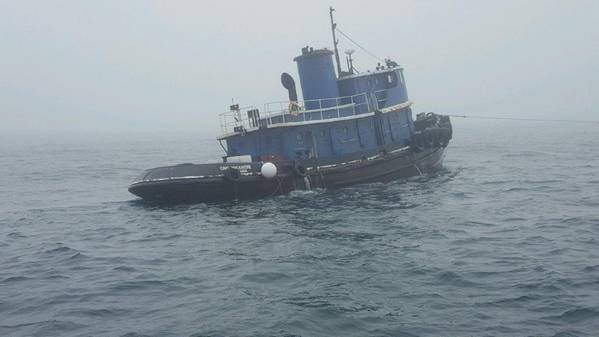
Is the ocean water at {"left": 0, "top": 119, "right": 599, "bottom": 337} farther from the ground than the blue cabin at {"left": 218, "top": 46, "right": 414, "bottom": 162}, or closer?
closer

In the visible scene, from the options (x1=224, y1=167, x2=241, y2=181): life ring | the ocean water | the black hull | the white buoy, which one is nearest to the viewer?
the ocean water

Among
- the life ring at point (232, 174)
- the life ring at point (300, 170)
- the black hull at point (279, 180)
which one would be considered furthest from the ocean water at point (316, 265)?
the life ring at point (232, 174)

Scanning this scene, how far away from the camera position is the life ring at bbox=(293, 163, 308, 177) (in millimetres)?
21125

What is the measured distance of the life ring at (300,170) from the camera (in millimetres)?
21125

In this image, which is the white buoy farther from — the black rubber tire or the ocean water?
the black rubber tire

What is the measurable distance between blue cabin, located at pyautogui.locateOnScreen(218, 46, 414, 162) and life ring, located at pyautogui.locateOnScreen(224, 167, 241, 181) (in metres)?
2.35

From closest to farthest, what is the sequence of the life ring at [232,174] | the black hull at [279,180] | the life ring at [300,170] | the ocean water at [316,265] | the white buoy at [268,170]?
the ocean water at [316,265] → the black hull at [279,180] → the life ring at [232,174] → the white buoy at [268,170] → the life ring at [300,170]

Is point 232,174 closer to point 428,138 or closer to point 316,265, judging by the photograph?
point 316,265

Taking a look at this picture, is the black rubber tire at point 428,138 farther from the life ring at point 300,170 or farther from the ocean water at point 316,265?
the life ring at point 300,170

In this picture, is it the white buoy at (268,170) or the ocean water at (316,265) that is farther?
the white buoy at (268,170)

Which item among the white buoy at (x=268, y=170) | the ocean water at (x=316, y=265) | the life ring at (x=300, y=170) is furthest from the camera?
the life ring at (x=300, y=170)

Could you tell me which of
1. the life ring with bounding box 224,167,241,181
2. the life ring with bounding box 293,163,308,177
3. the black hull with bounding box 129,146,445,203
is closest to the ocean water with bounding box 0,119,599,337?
the black hull with bounding box 129,146,445,203

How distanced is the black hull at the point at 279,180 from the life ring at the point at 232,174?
4 cm

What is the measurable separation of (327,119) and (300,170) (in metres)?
2.92
